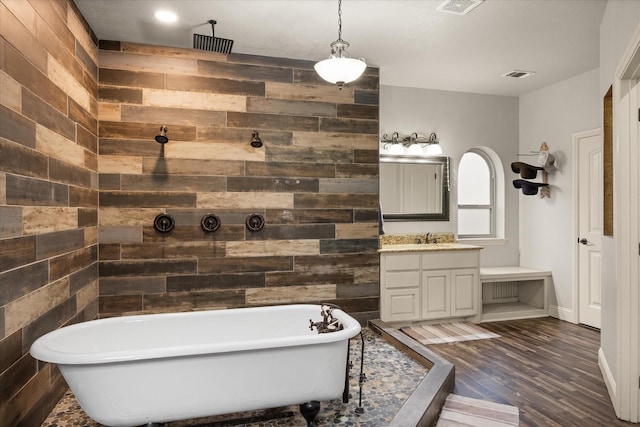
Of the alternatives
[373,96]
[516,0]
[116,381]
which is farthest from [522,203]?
[116,381]

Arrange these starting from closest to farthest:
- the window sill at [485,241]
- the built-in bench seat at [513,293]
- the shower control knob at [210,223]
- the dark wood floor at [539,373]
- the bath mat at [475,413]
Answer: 1. the bath mat at [475,413]
2. the dark wood floor at [539,373]
3. the shower control knob at [210,223]
4. the built-in bench seat at [513,293]
5. the window sill at [485,241]

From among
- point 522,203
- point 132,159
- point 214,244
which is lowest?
point 214,244

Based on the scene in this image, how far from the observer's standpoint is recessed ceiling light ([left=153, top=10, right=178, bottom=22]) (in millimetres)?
3076

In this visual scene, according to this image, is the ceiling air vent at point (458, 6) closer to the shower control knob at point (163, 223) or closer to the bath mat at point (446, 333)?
the shower control knob at point (163, 223)

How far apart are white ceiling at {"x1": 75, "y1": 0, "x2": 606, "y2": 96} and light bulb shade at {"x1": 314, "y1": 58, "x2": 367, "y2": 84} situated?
600mm

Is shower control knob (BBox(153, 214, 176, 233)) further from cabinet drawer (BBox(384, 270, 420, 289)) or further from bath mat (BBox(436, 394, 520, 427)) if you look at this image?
bath mat (BBox(436, 394, 520, 427))

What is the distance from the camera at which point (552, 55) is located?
400 cm

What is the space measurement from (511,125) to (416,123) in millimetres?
1369

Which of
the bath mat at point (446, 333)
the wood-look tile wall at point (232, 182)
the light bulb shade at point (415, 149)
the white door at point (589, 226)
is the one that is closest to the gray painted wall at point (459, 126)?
the light bulb shade at point (415, 149)

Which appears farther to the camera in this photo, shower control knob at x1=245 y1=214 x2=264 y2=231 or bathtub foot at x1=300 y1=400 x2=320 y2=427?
shower control knob at x1=245 y1=214 x2=264 y2=231

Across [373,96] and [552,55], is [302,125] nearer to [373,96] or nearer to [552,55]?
[373,96]

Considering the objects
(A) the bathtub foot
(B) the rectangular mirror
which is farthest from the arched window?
(A) the bathtub foot

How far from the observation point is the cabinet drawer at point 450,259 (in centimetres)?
446

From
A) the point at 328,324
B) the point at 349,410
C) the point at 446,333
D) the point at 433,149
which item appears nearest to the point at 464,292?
the point at 446,333
